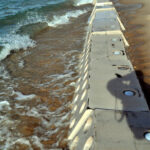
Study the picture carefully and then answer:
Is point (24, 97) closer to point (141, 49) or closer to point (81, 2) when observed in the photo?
point (141, 49)

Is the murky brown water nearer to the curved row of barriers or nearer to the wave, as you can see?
the curved row of barriers

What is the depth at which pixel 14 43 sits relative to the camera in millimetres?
7984

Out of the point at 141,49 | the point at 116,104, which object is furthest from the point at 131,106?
the point at 141,49

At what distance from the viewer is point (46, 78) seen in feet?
16.1

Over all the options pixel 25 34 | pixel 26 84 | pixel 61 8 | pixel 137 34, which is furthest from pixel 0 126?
pixel 61 8

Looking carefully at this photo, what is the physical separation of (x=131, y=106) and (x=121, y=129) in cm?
51

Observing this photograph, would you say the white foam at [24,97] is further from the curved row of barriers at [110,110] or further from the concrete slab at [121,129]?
the concrete slab at [121,129]

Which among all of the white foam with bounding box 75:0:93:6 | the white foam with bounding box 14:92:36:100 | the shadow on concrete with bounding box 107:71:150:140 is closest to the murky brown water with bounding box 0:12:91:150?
the white foam with bounding box 14:92:36:100

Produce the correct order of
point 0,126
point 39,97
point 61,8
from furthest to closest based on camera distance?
1. point 61,8
2. point 39,97
3. point 0,126

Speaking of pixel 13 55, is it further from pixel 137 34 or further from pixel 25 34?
pixel 137 34

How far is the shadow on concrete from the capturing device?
2311 millimetres

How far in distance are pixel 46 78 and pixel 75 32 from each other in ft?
15.1

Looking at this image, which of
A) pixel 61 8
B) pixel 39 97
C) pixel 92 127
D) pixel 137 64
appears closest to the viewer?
pixel 92 127

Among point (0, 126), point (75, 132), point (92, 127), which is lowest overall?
point (0, 126)
